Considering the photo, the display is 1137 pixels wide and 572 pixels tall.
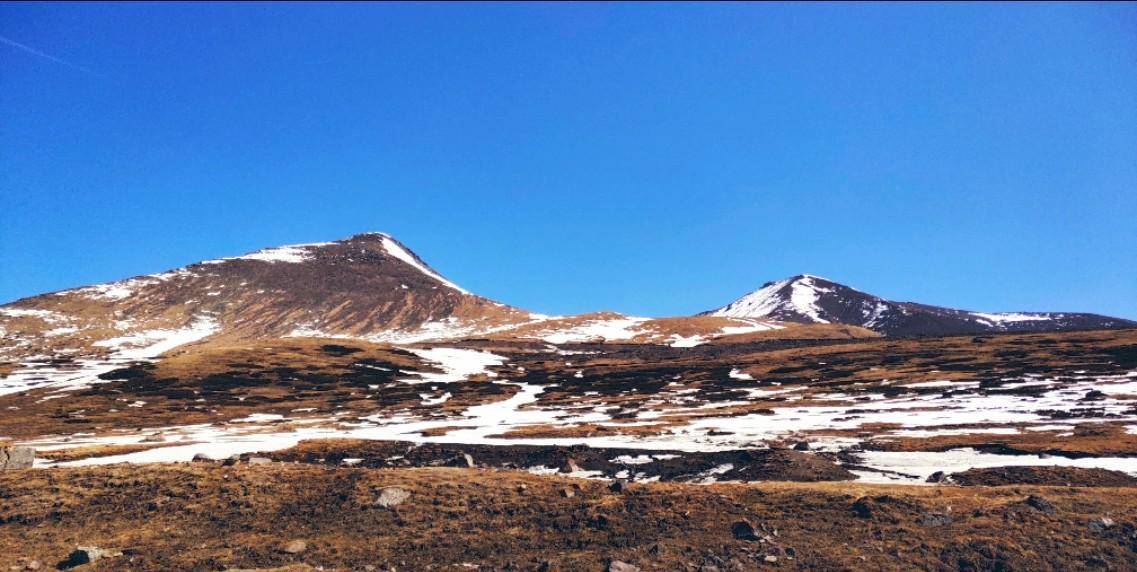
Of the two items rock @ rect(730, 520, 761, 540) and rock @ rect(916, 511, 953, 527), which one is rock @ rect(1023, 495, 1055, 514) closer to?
rock @ rect(916, 511, 953, 527)

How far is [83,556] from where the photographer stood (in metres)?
25.7

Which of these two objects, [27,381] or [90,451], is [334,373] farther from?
[90,451]

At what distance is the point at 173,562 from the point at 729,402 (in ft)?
260

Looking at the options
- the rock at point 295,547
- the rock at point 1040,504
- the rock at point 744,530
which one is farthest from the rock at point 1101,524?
the rock at point 295,547

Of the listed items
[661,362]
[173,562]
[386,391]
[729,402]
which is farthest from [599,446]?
[661,362]

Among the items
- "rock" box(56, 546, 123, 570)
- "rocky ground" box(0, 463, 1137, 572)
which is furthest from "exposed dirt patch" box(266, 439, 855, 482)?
"rock" box(56, 546, 123, 570)

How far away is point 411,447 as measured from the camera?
51875 millimetres

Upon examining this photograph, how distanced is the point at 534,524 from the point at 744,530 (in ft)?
29.9

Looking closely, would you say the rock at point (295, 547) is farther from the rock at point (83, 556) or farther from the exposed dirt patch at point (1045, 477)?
the exposed dirt patch at point (1045, 477)

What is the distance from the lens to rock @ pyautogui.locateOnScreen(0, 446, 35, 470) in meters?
40.1

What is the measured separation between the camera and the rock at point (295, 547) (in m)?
26.4

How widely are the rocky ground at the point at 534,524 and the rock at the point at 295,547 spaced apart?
80 mm

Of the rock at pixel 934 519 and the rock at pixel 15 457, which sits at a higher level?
the rock at pixel 15 457

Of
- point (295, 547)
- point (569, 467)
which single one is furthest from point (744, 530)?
point (295, 547)
